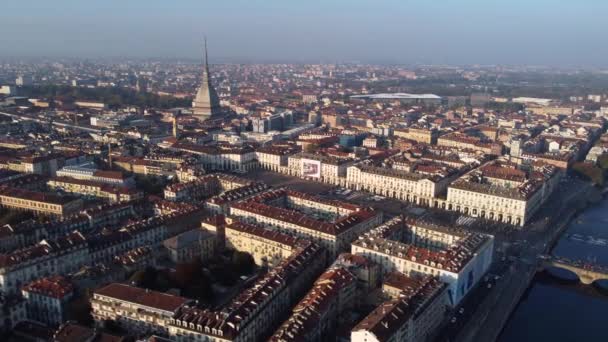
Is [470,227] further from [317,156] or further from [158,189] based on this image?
[158,189]

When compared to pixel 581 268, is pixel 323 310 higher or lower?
higher

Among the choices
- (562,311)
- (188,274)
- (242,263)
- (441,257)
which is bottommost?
(562,311)

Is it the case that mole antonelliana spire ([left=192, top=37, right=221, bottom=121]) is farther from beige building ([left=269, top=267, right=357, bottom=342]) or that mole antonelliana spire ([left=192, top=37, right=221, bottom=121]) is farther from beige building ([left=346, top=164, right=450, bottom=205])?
beige building ([left=269, top=267, right=357, bottom=342])

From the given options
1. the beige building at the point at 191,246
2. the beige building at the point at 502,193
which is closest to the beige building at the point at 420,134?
the beige building at the point at 502,193

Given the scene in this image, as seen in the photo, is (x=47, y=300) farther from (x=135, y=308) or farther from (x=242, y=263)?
(x=242, y=263)

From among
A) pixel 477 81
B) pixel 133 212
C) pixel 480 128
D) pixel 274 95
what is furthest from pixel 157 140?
pixel 477 81

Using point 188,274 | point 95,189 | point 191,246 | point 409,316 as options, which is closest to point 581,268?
point 409,316

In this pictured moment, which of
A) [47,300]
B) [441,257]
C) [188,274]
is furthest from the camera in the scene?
[441,257]
